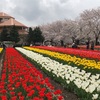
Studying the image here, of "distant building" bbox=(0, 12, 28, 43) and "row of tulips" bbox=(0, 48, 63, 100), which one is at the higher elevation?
"distant building" bbox=(0, 12, 28, 43)

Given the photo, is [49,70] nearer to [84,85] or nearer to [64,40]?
[84,85]

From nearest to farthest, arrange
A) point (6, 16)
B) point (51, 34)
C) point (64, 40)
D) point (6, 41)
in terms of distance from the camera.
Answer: point (6, 41) < point (64, 40) < point (51, 34) < point (6, 16)

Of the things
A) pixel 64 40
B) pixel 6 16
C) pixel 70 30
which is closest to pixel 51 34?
pixel 64 40

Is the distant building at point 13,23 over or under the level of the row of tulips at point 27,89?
over

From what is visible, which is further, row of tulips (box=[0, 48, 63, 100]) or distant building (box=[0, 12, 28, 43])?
distant building (box=[0, 12, 28, 43])

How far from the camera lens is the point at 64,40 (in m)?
84.3

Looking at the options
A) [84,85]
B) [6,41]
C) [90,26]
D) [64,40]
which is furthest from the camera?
[64,40]

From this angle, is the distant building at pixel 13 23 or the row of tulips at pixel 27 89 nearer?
the row of tulips at pixel 27 89

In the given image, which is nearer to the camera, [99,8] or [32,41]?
[99,8]

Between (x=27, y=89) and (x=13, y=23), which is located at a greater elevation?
(x=13, y=23)

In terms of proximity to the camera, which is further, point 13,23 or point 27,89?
point 13,23

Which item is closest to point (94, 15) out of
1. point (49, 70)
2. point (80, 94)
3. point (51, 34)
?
point (51, 34)

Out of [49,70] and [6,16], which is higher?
[6,16]

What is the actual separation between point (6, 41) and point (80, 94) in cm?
6941
